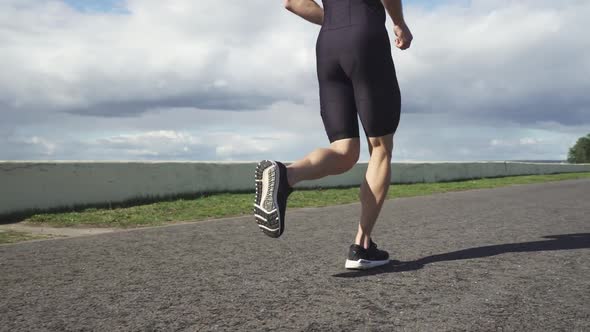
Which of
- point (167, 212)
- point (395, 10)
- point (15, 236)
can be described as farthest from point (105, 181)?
point (395, 10)

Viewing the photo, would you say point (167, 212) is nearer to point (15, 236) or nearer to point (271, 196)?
point (15, 236)

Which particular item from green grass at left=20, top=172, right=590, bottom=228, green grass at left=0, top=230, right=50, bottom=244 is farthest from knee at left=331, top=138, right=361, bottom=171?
green grass at left=20, top=172, right=590, bottom=228

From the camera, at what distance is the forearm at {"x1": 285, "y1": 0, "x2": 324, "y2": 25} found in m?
3.27

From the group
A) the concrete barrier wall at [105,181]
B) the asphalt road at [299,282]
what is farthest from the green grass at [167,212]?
the asphalt road at [299,282]

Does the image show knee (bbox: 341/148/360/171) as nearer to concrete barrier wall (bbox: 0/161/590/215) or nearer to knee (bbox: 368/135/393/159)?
knee (bbox: 368/135/393/159)

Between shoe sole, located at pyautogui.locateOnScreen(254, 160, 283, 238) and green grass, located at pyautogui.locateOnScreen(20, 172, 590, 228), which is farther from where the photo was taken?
green grass, located at pyautogui.locateOnScreen(20, 172, 590, 228)

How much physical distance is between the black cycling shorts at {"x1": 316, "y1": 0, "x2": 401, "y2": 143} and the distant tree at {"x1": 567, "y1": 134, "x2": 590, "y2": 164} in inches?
2492

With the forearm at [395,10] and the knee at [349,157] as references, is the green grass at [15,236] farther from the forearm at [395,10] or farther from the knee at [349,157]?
the forearm at [395,10]

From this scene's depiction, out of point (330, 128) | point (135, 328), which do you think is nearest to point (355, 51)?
point (330, 128)

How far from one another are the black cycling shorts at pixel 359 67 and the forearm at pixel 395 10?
0.08 m

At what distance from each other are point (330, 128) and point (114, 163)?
5365 mm

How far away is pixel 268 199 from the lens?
2.77m

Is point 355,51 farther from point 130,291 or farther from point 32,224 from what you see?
point 32,224

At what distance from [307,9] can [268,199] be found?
1.31 meters
